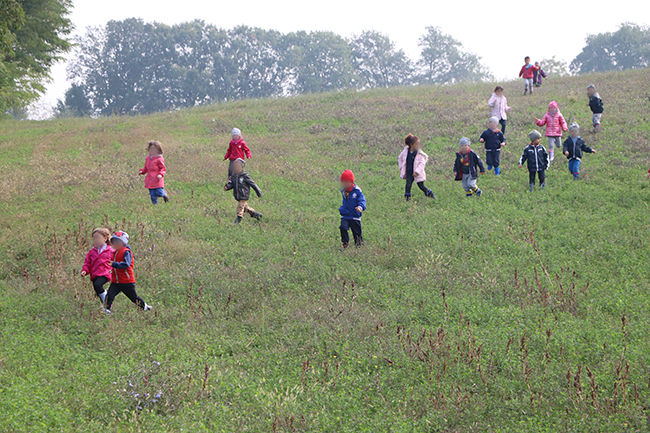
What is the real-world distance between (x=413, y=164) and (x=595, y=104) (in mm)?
10080

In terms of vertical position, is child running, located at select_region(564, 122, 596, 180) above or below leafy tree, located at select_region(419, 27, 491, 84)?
below

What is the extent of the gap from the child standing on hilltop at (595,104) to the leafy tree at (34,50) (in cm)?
2641

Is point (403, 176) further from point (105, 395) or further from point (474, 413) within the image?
point (105, 395)

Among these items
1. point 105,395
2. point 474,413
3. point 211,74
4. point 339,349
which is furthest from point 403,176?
point 211,74

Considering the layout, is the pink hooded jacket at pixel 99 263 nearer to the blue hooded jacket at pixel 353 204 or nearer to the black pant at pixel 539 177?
the blue hooded jacket at pixel 353 204

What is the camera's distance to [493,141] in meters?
15.8

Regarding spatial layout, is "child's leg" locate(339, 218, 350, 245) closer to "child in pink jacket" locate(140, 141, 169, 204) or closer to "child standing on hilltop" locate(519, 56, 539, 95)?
"child in pink jacket" locate(140, 141, 169, 204)

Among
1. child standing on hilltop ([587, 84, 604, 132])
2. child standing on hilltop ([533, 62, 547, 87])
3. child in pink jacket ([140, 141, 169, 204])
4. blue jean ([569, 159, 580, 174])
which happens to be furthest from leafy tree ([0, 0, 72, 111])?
child standing on hilltop ([533, 62, 547, 87])

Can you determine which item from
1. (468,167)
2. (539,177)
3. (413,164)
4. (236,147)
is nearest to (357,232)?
(413,164)

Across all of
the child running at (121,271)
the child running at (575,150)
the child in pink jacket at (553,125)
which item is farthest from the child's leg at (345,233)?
the child in pink jacket at (553,125)

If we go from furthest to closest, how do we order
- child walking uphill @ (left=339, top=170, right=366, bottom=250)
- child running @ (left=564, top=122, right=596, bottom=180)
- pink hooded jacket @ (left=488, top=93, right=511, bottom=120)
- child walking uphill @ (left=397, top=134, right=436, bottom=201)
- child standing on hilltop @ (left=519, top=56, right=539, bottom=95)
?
child standing on hilltop @ (left=519, top=56, right=539, bottom=95), pink hooded jacket @ (left=488, top=93, right=511, bottom=120), child running @ (left=564, top=122, right=596, bottom=180), child walking uphill @ (left=397, top=134, right=436, bottom=201), child walking uphill @ (left=339, top=170, right=366, bottom=250)

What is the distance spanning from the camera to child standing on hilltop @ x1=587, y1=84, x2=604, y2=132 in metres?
18.8

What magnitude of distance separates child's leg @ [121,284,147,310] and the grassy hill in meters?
0.36

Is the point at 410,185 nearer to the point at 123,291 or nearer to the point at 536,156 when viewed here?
the point at 536,156
